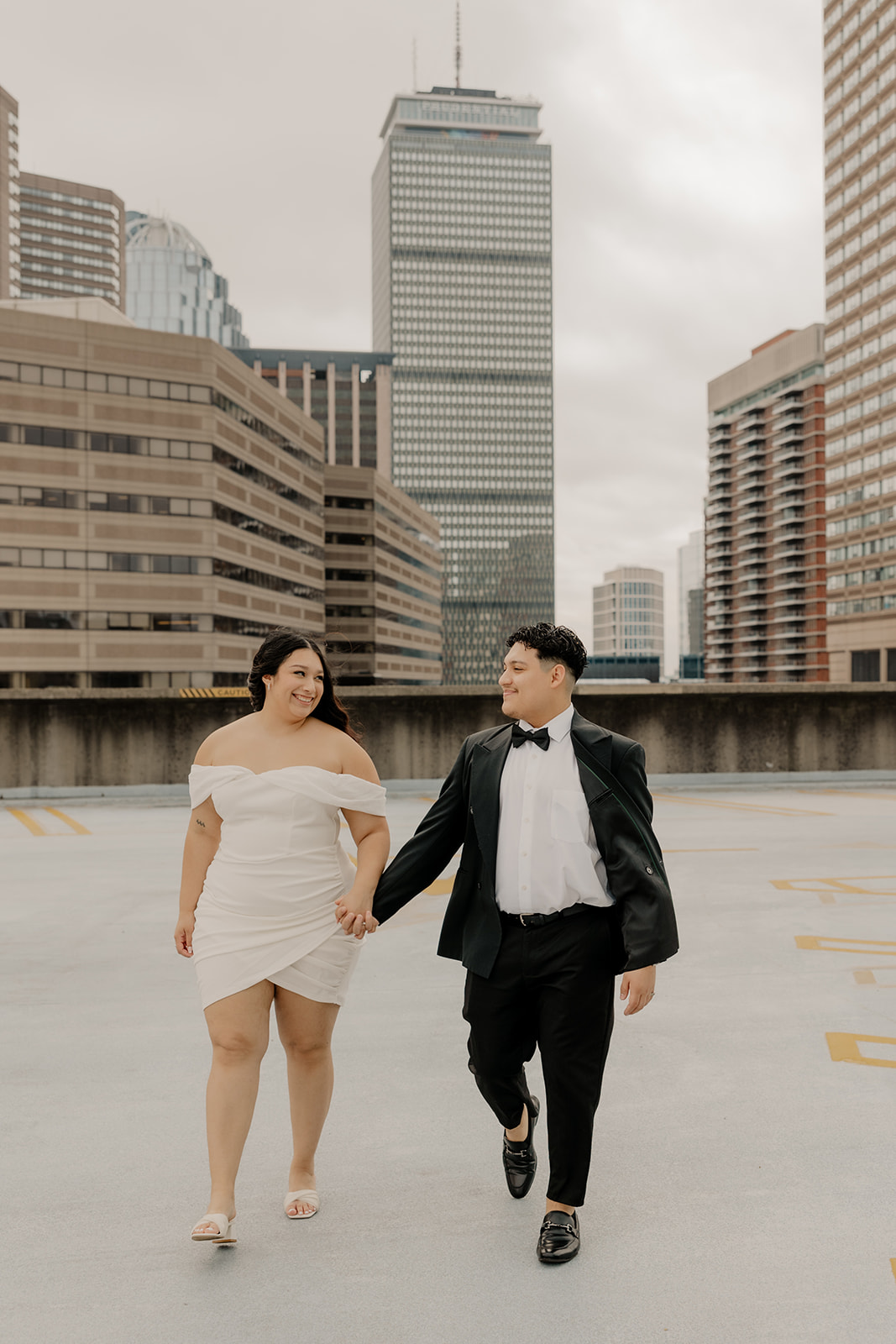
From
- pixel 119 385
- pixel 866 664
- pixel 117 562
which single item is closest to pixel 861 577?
pixel 866 664

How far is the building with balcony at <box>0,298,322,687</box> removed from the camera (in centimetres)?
7606

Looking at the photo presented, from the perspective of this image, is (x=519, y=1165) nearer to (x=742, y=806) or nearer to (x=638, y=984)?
(x=638, y=984)

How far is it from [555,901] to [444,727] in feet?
45.0

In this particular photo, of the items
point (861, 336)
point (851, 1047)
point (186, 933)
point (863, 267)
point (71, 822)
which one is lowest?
point (71, 822)

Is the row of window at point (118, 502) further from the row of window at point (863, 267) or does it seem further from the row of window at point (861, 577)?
the row of window at point (863, 267)

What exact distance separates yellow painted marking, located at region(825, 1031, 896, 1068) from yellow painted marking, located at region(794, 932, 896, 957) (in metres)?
1.57

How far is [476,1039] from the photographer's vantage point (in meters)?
3.13

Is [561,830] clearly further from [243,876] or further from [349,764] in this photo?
[243,876]

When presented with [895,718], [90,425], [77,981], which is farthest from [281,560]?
[77,981]

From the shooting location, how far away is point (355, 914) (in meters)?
3.06

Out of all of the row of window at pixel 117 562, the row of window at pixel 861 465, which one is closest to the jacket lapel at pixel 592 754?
the row of window at pixel 117 562

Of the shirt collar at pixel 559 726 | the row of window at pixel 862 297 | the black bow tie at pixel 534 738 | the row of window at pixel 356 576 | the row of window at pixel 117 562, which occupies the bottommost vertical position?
the black bow tie at pixel 534 738

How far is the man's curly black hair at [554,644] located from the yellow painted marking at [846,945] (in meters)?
4.09

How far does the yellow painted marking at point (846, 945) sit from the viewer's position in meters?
6.24
